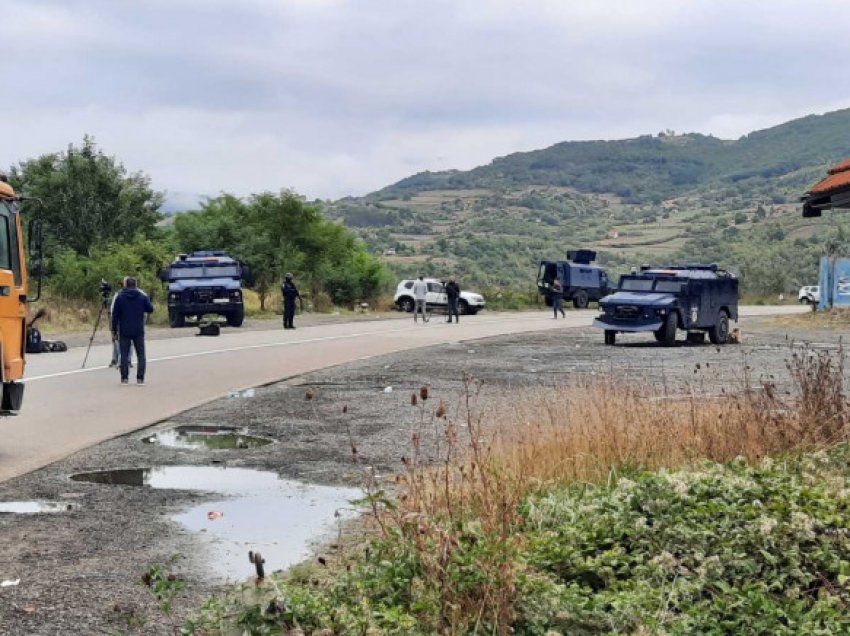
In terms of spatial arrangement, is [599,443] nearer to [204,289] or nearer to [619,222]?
[204,289]

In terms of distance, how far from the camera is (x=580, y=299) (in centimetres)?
6353

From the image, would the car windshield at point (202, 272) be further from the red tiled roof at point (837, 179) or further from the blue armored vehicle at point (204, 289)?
the red tiled roof at point (837, 179)

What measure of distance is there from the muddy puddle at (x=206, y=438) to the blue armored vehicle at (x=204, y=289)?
954 inches

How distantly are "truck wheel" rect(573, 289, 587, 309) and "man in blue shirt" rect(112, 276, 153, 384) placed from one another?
46.1 meters

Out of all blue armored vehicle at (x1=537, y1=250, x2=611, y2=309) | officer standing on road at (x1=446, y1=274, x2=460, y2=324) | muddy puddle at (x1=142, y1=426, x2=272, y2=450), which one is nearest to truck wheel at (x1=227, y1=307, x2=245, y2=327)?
officer standing on road at (x1=446, y1=274, x2=460, y2=324)

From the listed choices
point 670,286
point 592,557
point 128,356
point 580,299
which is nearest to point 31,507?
point 592,557

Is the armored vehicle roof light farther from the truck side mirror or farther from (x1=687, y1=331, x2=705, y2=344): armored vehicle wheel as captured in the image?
the truck side mirror

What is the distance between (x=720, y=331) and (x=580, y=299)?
106ft

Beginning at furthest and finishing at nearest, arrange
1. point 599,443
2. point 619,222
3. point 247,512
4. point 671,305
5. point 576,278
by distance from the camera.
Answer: point 619,222 < point 576,278 < point 671,305 < point 599,443 < point 247,512

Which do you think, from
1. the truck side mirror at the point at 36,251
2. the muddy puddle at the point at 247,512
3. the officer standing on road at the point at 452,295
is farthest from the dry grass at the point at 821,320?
the muddy puddle at the point at 247,512

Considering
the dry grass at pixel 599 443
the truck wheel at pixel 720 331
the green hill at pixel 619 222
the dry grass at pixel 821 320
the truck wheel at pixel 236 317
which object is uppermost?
the green hill at pixel 619 222

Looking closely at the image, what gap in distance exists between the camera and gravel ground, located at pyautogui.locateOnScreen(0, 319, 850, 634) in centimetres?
618

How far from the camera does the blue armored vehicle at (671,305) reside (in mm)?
29230

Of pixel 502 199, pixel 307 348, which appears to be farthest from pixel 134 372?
pixel 502 199
